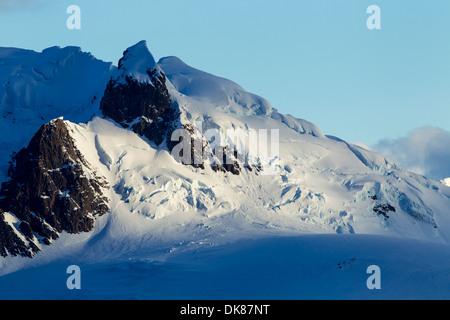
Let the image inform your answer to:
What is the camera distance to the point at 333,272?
197125 mm

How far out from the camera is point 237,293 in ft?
630

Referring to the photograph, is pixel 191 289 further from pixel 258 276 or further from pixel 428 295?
pixel 428 295

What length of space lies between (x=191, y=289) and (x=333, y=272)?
29.4 metres
